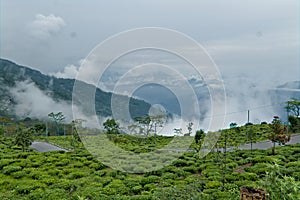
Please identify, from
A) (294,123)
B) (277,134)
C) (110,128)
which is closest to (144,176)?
(277,134)

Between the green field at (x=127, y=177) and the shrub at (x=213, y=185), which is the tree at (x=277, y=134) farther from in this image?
the shrub at (x=213, y=185)

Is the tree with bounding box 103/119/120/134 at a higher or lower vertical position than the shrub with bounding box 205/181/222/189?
higher

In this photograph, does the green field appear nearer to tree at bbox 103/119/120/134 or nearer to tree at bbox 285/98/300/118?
tree at bbox 103/119/120/134

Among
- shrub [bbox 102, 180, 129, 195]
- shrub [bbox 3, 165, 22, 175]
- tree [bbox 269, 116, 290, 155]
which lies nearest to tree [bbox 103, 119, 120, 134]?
shrub [bbox 3, 165, 22, 175]

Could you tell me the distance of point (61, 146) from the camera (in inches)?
814

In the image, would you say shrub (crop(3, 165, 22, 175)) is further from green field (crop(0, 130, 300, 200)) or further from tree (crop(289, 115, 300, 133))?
tree (crop(289, 115, 300, 133))

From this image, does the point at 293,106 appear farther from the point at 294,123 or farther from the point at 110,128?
the point at 110,128

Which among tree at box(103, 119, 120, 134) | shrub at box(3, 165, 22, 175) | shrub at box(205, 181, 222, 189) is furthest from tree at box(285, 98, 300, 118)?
shrub at box(3, 165, 22, 175)

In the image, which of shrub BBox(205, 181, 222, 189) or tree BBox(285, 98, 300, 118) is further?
tree BBox(285, 98, 300, 118)

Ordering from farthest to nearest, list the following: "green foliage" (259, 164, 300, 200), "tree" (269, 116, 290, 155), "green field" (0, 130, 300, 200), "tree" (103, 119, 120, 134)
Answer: "tree" (103, 119, 120, 134) < "tree" (269, 116, 290, 155) < "green field" (0, 130, 300, 200) < "green foliage" (259, 164, 300, 200)

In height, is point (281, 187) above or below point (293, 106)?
below

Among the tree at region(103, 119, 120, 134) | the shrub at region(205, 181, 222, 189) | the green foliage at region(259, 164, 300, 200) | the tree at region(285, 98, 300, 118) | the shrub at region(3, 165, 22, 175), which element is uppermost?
the tree at region(285, 98, 300, 118)

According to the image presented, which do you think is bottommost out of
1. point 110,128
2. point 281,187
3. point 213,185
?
point 213,185

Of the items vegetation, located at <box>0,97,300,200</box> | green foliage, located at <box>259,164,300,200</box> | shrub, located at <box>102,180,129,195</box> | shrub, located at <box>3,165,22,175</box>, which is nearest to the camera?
green foliage, located at <box>259,164,300,200</box>
